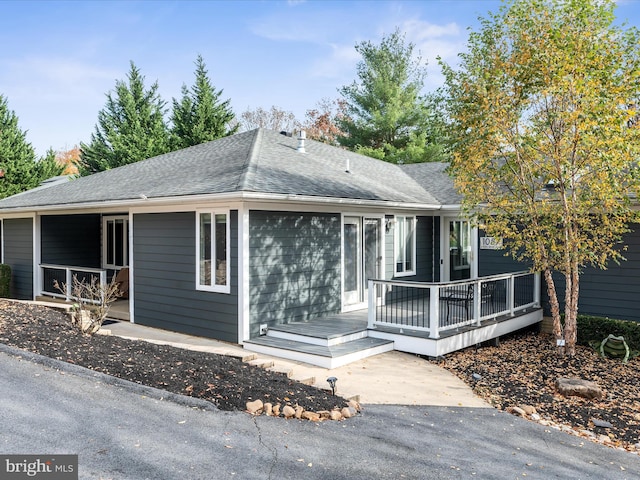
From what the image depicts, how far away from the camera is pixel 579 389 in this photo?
7.03 metres

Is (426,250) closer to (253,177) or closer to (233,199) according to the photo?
(253,177)

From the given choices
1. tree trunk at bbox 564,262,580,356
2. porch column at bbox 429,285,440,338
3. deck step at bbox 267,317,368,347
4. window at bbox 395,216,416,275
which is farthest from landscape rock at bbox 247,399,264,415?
window at bbox 395,216,416,275

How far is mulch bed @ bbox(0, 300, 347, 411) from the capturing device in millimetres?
5715

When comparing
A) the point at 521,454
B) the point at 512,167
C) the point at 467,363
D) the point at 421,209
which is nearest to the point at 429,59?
the point at 421,209

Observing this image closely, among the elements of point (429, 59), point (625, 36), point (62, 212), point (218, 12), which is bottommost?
point (62, 212)

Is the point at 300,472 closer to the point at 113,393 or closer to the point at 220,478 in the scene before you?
the point at 220,478

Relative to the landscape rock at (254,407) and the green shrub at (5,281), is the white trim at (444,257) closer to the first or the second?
the landscape rock at (254,407)

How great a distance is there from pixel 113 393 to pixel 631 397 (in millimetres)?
7112

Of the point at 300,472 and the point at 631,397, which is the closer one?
the point at 300,472

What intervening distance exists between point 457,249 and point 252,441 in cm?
1033

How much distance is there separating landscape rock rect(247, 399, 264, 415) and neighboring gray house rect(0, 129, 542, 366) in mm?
2479

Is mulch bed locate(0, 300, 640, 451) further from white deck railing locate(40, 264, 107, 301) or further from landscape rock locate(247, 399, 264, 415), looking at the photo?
white deck railing locate(40, 264, 107, 301)

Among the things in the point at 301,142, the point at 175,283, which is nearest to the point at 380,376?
the point at 175,283

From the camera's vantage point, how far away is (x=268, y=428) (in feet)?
16.3
